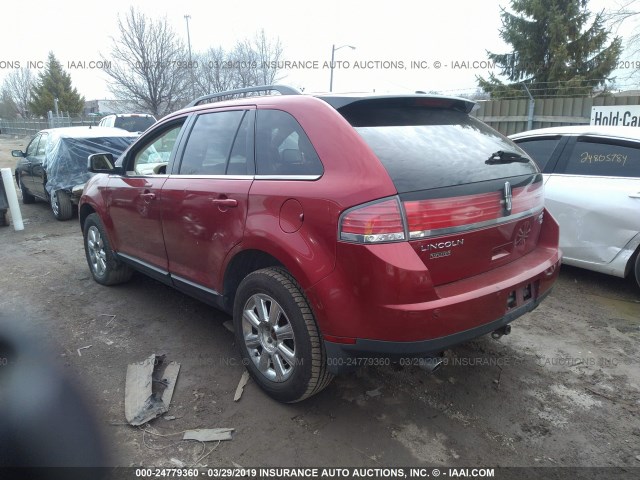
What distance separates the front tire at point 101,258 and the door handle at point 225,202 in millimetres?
2173

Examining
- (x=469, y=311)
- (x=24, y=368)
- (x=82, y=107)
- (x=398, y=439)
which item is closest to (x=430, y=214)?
(x=469, y=311)

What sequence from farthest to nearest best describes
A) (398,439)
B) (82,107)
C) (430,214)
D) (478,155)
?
(82,107), (478,155), (398,439), (430,214)

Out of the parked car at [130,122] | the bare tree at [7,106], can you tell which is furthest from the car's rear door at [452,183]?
the bare tree at [7,106]

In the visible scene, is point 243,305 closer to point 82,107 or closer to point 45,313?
point 45,313

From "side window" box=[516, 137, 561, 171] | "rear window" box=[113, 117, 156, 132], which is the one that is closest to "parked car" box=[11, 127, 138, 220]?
"rear window" box=[113, 117, 156, 132]

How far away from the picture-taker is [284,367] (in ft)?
9.43

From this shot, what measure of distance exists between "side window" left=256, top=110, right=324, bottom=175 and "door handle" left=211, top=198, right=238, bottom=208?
0.25 m

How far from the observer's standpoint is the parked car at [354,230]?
234cm

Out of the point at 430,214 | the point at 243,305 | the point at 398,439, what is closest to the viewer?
the point at 430,214

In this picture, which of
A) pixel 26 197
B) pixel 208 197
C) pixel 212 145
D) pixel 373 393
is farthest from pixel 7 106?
pixel 373 393

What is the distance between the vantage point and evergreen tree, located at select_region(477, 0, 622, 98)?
14461 millimetres

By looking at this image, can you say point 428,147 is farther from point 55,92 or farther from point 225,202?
point 55,92

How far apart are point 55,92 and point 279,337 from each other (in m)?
53.2

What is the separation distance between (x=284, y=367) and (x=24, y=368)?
2089 millimetres
